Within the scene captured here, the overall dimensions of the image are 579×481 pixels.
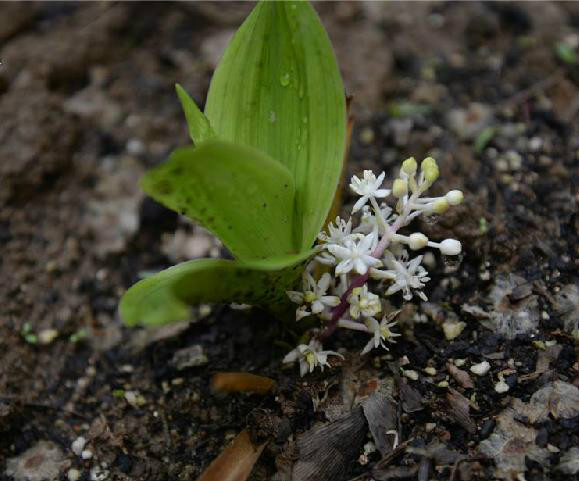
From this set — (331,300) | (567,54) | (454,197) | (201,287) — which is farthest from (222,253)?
(567,54)

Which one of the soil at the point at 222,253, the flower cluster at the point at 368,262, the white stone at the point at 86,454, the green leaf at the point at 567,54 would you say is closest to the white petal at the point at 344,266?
the flower cluster at the point at 368,262

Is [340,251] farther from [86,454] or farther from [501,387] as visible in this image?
[86,454]

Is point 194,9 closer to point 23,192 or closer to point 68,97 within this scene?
point 68,97

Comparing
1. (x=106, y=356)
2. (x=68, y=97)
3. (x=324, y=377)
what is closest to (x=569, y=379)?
(x=324, y=377)

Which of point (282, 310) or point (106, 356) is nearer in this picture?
point (282, 310)

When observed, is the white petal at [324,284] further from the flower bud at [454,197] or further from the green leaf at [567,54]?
the green leaf at [567,54]
